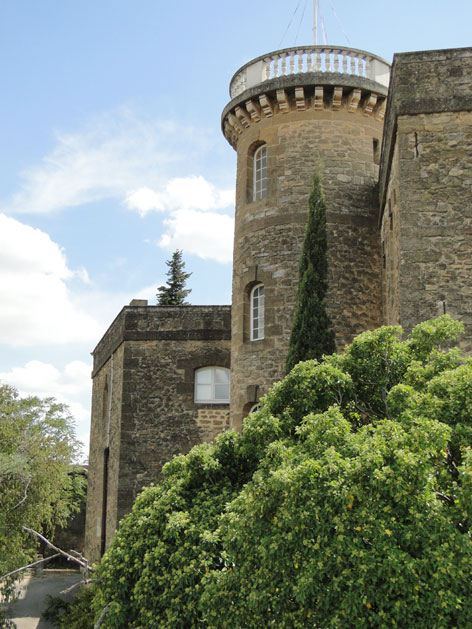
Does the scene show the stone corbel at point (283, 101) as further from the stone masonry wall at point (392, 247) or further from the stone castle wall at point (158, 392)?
the stone castle wall at point (158, 392)

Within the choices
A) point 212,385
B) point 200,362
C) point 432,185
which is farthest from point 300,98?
point 212,385

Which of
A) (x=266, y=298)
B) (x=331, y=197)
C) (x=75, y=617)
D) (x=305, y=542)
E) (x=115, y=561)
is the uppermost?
(x=331, y=197)

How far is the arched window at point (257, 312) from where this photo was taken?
1596 cm

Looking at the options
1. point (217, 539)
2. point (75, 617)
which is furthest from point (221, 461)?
point (75, 617)

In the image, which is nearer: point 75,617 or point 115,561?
point 115,561

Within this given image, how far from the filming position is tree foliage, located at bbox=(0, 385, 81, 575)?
19672 mm

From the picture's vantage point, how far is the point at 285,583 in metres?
6.70

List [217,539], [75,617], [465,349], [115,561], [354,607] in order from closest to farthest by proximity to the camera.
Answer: [354,607], [217,539], [115,561], [465,349], [75,617]

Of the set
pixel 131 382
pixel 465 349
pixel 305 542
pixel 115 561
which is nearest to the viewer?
pixel 305 542

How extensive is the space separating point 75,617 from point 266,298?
930cm

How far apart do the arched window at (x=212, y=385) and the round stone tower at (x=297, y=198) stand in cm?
367

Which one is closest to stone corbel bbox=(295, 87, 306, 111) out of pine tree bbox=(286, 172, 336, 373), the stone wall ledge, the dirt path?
pine tree bbox=(286, 172, 336, 373)

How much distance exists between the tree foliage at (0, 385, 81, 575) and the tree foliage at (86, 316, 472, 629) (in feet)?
35.4

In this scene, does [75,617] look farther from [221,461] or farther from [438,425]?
[438,425]
